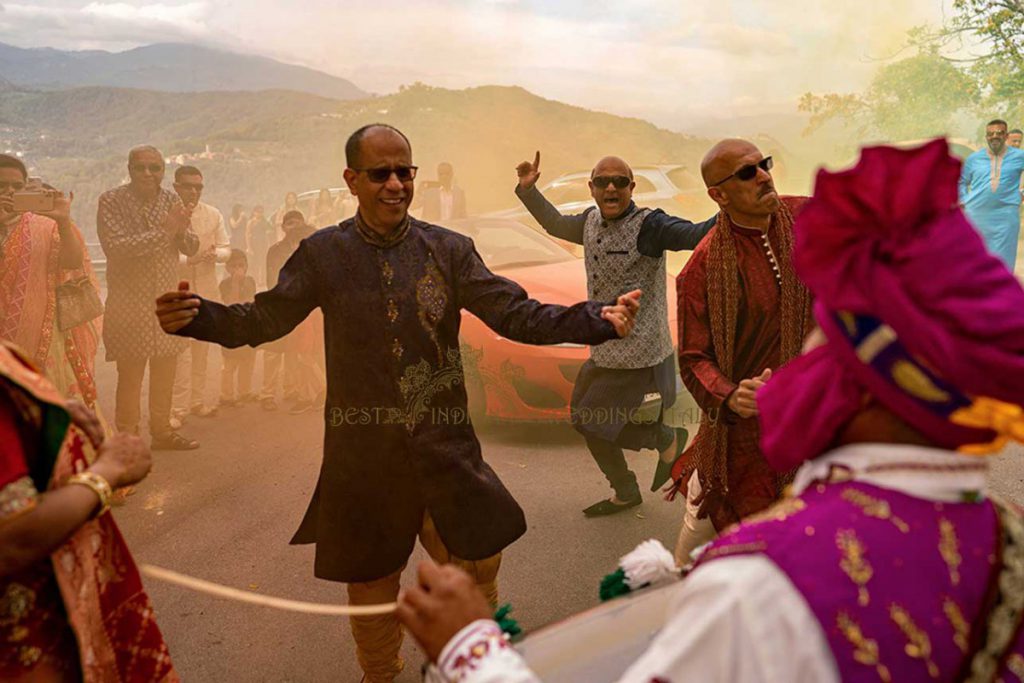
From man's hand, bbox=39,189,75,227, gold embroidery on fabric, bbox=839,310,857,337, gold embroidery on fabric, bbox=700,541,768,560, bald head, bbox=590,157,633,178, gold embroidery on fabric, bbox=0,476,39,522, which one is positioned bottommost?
gold embroidery on fabric, bbox=0,476,39,522

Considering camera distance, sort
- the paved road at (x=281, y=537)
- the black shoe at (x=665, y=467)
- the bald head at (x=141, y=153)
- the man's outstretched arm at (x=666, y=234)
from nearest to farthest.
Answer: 1. the paved road at (x=281, y=537)
2. the man's outstretched arm at (x=666, y=234)
3. the black shoe at (x=665, y=467)
4. the bald head at (x=141, y=153)

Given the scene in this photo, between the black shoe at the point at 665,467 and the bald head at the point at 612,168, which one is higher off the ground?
the bald head at the point at 612,168

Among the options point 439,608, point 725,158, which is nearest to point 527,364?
point 725,158

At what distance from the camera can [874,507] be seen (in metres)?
1.14

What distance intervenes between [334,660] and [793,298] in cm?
254

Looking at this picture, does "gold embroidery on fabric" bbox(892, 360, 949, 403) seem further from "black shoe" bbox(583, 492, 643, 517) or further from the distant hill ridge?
the distant hill ridge

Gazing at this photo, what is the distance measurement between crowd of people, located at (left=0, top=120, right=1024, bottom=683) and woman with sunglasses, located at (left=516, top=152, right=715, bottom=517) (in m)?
0.02

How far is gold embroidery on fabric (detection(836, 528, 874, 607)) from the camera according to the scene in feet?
3.56

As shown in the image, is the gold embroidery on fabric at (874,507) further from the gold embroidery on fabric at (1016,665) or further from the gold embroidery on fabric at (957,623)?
the gold embroidery on fabric at (1016,665)

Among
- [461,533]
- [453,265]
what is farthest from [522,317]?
[461,533]

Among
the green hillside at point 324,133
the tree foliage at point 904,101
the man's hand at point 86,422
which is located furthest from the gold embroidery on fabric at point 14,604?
the tree foliage at point 904,101

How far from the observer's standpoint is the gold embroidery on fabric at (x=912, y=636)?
109cm

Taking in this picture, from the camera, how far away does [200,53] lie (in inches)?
444

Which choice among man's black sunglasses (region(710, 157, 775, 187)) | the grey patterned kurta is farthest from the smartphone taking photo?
man's black sunglasses (region(710, 157, 775, 187))
